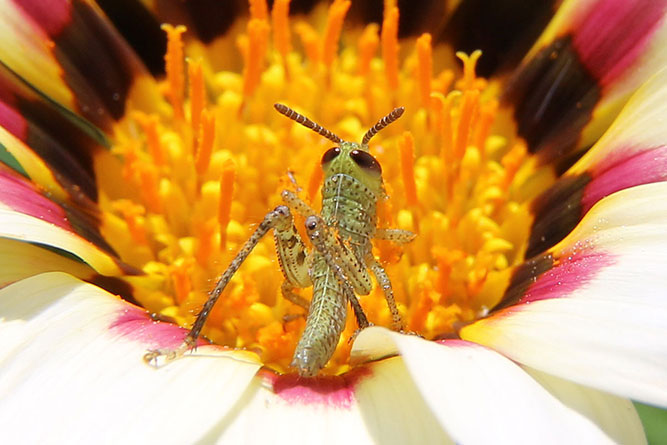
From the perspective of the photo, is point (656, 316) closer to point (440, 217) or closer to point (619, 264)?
point (619, 264)

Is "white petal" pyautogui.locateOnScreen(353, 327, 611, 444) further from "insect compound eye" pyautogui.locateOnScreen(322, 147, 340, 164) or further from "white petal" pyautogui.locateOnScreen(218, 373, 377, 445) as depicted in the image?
"insect compound eye" pyautogui.locateOnScreen(322, 147, 340, 164)

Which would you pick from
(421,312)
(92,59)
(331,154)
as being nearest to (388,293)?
(421,312)

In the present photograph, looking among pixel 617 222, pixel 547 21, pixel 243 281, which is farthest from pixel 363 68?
pixel 617 222

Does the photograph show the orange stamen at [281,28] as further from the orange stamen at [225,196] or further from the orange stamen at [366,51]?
the orange stamen at [225,196]

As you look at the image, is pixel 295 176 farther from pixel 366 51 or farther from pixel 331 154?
pixel 366 51

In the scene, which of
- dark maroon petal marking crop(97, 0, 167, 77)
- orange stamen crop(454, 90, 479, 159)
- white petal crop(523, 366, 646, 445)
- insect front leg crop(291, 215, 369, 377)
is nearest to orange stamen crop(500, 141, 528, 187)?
orange stamen crop(454, 90, 479, 159)

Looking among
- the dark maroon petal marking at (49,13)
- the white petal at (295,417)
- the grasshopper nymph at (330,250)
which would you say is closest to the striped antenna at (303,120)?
the grasshopper nymph at (330,250)

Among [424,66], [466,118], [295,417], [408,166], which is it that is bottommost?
[295,417]
